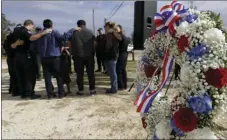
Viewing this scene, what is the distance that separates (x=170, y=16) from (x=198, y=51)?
466 millimetres

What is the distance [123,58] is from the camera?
846cm

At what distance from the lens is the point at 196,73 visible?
2896 millimetres

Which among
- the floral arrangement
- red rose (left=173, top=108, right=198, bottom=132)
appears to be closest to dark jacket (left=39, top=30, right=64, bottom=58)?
the floral arrangement

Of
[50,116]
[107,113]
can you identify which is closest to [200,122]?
[107,113]

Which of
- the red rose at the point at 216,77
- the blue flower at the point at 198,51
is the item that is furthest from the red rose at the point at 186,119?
the blue flower at the point at 198,51

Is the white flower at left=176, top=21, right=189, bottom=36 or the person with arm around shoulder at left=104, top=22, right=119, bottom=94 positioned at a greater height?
the white flower at left=176, top=21, right=189, bottom=36

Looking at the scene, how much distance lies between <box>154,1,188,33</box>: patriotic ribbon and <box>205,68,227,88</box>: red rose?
0.53m

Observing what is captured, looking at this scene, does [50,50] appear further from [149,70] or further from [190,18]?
[190,18]

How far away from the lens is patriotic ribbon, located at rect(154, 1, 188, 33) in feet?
10.4

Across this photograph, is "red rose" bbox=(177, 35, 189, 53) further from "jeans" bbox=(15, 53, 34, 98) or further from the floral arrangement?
"jeans" bbox=(15, 53, 34, 98)

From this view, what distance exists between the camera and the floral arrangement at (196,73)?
2.91 m

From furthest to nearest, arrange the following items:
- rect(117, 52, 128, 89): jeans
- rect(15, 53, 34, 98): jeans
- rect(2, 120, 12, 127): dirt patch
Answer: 1. rect(117, 52, 128, 89): jeans
2. rect(15, 53, 34, 98): jeans
3. rect(2, 120, 12, 127): dirt patch

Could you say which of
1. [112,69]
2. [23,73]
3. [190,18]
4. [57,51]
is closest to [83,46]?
[57,51]

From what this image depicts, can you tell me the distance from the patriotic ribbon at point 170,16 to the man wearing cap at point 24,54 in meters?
4.69
